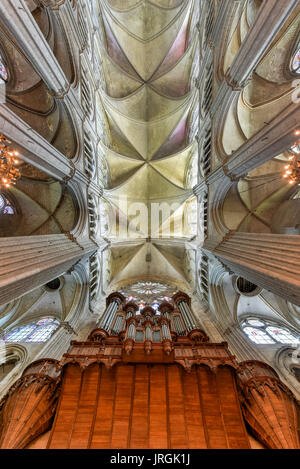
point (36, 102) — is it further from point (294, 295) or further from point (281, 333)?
point (281, 333)

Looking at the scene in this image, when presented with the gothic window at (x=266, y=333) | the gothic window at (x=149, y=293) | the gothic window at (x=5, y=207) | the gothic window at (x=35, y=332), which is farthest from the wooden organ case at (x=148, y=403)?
the gothic window at (x=5, y=207)

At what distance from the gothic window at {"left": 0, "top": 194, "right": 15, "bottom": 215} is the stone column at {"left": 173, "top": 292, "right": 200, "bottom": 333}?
11676 mm

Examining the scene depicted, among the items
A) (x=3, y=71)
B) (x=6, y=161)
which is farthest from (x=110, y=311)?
(x=3, y=71)

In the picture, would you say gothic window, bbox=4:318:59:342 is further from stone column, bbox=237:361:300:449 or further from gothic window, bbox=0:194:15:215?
stone column, bbox=237:361:300:449

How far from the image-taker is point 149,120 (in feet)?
49.6

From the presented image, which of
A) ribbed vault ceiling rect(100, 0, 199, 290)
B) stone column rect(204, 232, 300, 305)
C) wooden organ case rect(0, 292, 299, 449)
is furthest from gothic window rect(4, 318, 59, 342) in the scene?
stone column rect(204, 232, 300, 305)

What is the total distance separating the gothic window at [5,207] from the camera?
1091 centimetres

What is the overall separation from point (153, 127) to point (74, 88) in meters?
8.37

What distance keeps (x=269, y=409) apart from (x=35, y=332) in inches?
392

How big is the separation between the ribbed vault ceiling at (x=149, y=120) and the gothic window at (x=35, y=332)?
5482 mm

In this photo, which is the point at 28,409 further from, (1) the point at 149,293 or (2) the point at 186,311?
(1) the point at 149,293

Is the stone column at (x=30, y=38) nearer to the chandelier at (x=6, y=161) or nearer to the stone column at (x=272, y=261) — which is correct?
the chandelier at (x=6, y=161)

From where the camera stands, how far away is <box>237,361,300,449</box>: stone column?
11.8 ft

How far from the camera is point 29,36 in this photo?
184 inches
